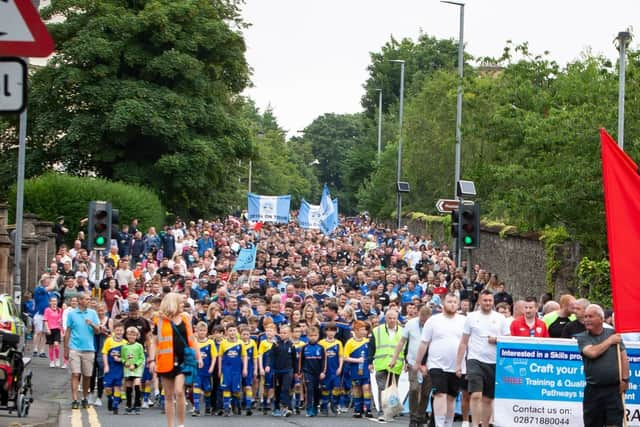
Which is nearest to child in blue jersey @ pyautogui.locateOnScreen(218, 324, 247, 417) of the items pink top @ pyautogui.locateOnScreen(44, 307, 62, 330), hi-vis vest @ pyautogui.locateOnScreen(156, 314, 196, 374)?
pink top @ pyautogui.locateOnScreen(44, 307, 62, 330)

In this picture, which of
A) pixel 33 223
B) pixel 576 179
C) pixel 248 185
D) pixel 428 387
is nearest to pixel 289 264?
pixel 33 223

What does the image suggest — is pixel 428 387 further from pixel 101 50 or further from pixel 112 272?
pixel 101 50

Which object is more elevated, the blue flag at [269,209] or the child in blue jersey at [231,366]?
the blue flag at [269,209]

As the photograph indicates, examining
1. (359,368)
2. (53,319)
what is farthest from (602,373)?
(53,319)

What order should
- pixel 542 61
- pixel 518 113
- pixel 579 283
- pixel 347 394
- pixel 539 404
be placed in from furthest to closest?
pixel 542 61 → pixel 518 113 → pixel 579 283 → pixel 347 394 → pixel 539 404

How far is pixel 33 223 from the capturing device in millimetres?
38000

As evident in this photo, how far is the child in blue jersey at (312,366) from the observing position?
2066 cm

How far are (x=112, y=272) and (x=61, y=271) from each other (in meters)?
1.13

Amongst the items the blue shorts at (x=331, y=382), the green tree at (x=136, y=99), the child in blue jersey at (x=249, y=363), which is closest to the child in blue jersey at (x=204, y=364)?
the child in blue jersey at (x=249, y=363)

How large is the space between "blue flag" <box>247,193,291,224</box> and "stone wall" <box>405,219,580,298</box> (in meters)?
12.9

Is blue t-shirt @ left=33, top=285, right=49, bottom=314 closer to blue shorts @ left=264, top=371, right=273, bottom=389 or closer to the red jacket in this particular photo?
blue shorts @ left=264, top=371, right=273, bottom=389

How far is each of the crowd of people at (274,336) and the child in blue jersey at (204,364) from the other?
2 cm

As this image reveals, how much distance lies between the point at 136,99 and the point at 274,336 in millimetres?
32632

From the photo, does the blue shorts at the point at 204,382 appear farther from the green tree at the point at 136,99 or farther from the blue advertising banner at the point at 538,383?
the green tree at the point at 136,99
